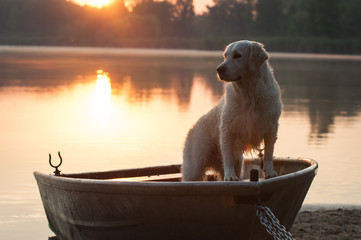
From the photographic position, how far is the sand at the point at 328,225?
24.5 ft

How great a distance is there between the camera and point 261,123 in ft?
22.2

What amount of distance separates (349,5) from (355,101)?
3917 inches

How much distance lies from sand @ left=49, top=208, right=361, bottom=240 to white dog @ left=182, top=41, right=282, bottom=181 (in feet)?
3.39

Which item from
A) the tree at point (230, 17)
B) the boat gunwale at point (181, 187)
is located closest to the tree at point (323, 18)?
Result: the tree at point (230, 17)

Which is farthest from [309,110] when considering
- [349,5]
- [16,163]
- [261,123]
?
[349,5]

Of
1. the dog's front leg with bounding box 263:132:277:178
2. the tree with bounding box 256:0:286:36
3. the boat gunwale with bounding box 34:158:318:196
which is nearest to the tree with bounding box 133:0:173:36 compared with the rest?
the tree with bounding box 256:0:286:36

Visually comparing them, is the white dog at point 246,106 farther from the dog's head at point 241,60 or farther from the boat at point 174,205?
the boat at point 174,205

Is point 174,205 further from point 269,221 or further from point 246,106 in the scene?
point 246,106

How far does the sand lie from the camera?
748 centimetres

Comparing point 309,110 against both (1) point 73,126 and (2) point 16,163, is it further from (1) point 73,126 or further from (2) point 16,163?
(2) point 16,163

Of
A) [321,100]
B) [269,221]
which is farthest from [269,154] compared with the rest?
[321,100]

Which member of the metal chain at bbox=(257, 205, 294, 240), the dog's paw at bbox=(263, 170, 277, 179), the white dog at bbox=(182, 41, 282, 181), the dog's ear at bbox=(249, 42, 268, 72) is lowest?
the metal chain at bbox=(257, 205, 294, 240)

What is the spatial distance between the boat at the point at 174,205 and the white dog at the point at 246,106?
1.56 ft

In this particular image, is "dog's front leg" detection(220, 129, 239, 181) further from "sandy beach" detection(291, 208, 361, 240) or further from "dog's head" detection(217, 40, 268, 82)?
"sandy beach" detection(291, 208, 361, 240)
